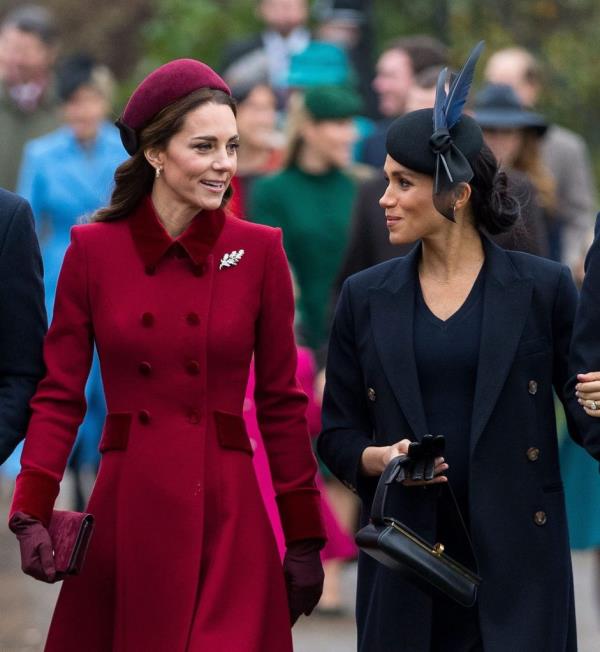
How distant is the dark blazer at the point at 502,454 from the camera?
6.21 metres

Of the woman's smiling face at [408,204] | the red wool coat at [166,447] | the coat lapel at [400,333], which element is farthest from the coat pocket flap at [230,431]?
the woman's smiling face at [408,204]

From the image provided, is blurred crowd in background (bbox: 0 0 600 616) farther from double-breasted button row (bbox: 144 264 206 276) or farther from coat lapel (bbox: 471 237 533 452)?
double-breasted button row (bbox: 144 264 206 276)

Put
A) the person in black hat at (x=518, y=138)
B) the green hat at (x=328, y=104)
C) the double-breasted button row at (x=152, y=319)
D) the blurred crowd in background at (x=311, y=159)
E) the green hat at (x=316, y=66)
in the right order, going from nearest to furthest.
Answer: the double-breasted button row at (x=152, y=319)
the blurred crowd in background at (x=311, y=159)
the person in black hat at (x=518, y=138)
the green hat at (x=328, y=104)
the green hat at (x=316, y=66)

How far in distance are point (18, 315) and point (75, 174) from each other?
219 inches

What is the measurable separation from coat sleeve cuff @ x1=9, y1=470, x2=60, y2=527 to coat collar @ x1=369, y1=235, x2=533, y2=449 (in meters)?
0.96

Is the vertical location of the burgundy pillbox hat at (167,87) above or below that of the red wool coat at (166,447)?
above

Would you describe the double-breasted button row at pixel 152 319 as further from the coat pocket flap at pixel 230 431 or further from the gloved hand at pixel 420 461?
the gloved hand at pixel 420 461

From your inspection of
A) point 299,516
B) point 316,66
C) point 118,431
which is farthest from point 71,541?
point 316,66

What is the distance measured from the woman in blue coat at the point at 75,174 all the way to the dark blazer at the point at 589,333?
5.62 meters

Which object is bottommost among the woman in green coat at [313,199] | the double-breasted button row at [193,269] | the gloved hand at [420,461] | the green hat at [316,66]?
the gloved hand at [420,461]

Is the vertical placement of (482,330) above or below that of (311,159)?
below

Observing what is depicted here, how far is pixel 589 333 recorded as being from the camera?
5906 mm

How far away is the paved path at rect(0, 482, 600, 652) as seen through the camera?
938 centimetres

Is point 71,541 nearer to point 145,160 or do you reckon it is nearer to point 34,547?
point 34,547
